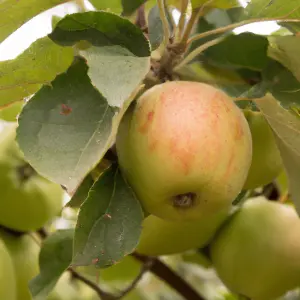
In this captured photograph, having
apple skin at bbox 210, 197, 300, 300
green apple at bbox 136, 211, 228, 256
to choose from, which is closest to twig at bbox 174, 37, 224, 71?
green apple at bbox 136, 211, 228, 256

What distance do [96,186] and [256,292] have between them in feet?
1.35

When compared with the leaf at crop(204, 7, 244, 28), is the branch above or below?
below

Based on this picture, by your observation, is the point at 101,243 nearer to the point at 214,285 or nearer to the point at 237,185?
the point at 237,185

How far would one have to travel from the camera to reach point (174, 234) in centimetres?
81

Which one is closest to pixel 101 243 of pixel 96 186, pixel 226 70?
pixel 96 186

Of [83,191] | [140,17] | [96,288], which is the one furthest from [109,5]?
[96,288]

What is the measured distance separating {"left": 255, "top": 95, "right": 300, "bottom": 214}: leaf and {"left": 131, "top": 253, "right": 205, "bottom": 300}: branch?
489 mm

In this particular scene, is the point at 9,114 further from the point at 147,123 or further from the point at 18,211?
the point at 147,123

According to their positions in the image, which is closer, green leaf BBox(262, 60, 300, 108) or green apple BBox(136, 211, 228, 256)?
green leaf BBox(262, 60, 300, 108)

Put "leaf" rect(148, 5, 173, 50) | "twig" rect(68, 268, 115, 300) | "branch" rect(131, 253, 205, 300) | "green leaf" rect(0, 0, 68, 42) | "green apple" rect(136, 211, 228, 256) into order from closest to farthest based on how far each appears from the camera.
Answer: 1. "green leaf" rect(0, 0, 68, 42)
2. "leaf" rect(148, 5, 173, 50)
3. "green apple" rect(136, 211, 228, 256)
4. "twig" rect(68, 268, 115, 300)
5. "branch" rect(131, 253, 205, 300)

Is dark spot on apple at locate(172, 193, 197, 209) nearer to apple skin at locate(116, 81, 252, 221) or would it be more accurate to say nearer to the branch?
apple skin at locate(116, 81, 252, 221)

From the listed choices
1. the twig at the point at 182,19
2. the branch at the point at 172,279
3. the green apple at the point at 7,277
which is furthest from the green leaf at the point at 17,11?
the branch at the point at 172,279

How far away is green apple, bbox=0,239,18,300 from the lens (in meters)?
0.80

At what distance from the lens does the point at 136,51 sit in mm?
541
